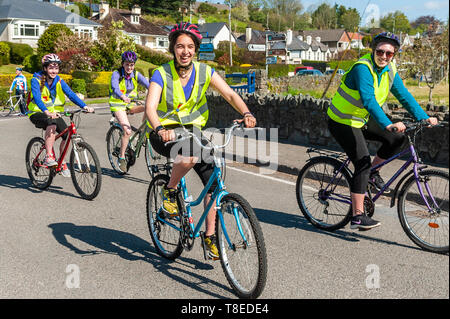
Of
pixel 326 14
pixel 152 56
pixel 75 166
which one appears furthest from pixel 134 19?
pixel 75 166

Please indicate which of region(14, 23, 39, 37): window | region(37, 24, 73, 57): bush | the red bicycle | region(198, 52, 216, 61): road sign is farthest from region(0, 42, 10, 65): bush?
the red bicycle

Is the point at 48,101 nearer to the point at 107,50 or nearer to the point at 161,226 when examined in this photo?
the point at 161,226

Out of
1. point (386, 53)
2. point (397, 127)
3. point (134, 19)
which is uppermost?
point (134, 19)

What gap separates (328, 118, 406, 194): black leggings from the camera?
504cm

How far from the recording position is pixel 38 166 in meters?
7.60

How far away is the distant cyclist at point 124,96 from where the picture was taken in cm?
820

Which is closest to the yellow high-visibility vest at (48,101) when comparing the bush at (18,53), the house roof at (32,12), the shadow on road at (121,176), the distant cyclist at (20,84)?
the shadow on road at (121,176)

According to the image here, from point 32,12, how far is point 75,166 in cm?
5562

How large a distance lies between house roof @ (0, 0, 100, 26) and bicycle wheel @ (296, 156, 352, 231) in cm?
5464

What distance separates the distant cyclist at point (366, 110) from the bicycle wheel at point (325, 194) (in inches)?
11.4

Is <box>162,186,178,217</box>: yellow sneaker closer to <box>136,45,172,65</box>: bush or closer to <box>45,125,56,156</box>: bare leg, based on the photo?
<box>45,125,56,156</box>: bare leg

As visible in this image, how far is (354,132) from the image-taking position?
5090 millimetres

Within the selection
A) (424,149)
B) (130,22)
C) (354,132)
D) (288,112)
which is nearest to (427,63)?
(288,112)

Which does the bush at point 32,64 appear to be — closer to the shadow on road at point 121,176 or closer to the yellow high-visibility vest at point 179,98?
the shadow on road at point 121,176
